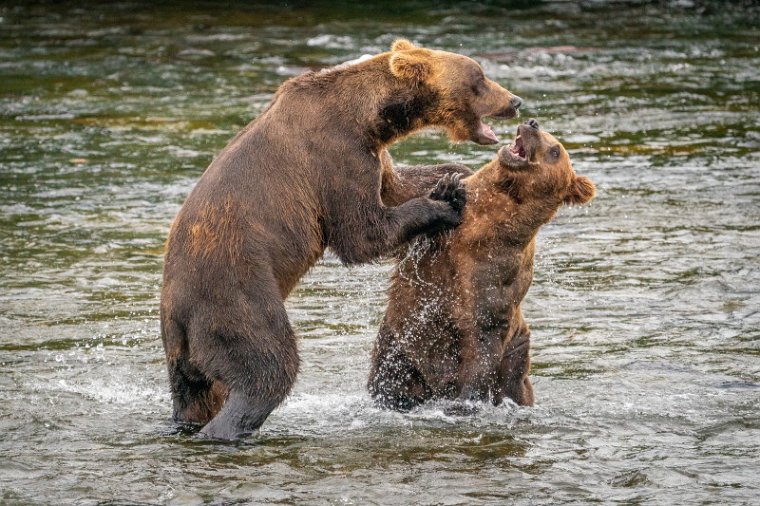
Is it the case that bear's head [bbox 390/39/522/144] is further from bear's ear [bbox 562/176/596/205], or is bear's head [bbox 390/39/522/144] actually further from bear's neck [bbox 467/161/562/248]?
bear's ear [bbox 562/176/596/205]

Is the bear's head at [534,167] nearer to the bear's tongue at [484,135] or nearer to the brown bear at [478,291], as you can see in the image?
the brown bear at [478,291]

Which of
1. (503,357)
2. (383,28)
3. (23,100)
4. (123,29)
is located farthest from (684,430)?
(123,29)

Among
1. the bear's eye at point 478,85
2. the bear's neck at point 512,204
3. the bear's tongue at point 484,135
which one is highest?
the bear's eye at point 478,85

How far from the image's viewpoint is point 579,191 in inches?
309

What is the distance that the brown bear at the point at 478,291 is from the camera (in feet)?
25.0

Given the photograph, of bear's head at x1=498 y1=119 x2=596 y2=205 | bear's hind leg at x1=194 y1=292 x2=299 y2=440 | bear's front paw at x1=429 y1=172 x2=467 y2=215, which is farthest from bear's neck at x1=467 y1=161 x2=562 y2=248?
bear's hind leg at x1=194 y1=292 x2=299 y2=440

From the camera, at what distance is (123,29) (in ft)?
67.8

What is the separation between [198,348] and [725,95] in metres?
10.6

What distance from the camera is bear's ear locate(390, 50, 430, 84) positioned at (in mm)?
7609

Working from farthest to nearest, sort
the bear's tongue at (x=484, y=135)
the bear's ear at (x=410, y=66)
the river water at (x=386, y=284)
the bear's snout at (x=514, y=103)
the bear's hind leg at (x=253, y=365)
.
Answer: the bear's tongue at (x=484, y=135)
the bear's snout at (x=514, y=103)
the bear's ear at (x=410, y=66)
the bear's hind leg at (x=253, y=365)
the river water at (x=386, y=284)

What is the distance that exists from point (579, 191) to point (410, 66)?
3.82 feet

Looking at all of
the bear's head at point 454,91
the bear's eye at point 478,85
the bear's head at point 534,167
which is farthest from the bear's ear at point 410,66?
the bear's head at point 534,167

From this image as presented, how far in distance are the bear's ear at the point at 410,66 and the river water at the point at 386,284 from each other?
107 centimetres

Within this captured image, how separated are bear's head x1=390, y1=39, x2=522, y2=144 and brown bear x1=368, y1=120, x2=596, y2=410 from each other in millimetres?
247
